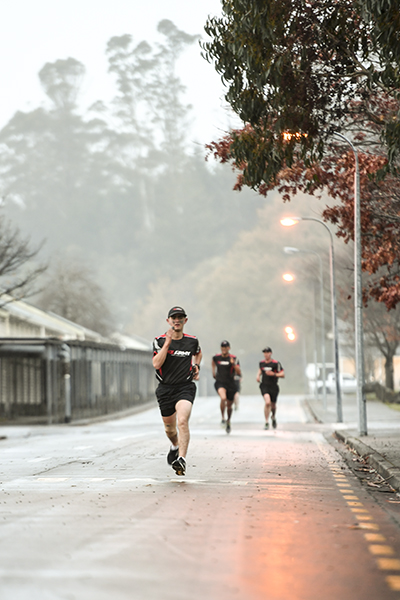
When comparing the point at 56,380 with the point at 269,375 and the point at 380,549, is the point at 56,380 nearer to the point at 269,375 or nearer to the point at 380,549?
the point at 269,375

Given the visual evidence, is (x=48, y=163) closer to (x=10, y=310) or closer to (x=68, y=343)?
(x=10, y=310)

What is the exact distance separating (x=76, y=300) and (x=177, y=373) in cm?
6093

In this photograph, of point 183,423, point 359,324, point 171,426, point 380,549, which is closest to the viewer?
point 380,549

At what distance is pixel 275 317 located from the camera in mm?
100812

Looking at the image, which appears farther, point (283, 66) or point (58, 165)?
point (58, 165)

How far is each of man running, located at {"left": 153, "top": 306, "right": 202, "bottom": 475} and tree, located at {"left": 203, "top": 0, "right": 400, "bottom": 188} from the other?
13.5ft

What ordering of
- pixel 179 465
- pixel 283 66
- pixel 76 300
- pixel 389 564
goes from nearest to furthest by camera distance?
pixel 389 564, pixel 179 465, pixel 283 66, pixel 76 300

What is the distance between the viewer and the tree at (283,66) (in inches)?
559

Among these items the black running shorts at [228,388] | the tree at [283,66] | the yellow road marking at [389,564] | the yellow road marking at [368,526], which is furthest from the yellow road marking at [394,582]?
the black running shorts at [228,388]

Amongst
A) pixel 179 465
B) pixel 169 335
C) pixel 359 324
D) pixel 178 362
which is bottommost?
pixel 179 465

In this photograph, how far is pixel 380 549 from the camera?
7.13m

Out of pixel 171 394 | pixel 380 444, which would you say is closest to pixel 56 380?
pixel 380 444

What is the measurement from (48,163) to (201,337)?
138 ft

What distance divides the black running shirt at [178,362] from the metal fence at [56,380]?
19.8m
